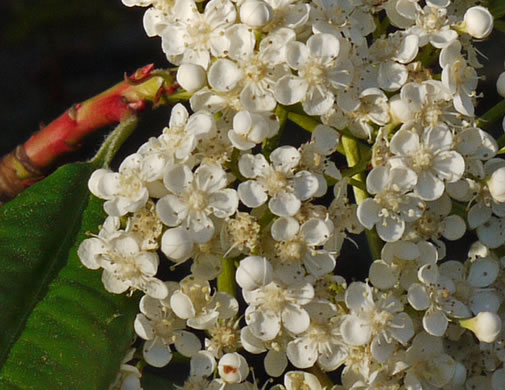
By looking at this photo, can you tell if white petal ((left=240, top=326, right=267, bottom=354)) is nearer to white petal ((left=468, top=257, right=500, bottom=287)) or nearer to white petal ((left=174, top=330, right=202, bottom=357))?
white petal ((left=174, top=330, right=202, bottom=357))

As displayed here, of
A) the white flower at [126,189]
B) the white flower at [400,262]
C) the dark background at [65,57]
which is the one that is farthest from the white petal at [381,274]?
the dark background at [65,57]

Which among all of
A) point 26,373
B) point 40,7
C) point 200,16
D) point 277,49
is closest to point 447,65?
point 277,49

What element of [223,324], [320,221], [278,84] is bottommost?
[223,324]

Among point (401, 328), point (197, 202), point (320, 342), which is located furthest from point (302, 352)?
point (197, 202)

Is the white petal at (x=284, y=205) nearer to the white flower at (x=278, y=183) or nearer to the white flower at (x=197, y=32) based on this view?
the white flower at (x=278, y=183)

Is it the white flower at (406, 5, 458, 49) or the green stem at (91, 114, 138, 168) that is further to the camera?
the green stem at (91, 114, 138, 168)

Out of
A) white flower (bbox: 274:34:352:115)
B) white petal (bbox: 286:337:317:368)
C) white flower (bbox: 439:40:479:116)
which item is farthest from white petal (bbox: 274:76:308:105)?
white petal (bbox: 286:337:317:368)

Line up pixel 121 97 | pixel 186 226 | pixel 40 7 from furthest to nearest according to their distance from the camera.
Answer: pixel 40 7, pixel 121 97, pixel 186 226

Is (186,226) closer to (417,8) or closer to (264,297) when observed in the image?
(264,297)

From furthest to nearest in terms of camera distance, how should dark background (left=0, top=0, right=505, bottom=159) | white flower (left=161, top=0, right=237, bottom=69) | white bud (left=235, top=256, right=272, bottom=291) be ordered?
dark background (left=0, top=0, right=505, bottom=159) < white flower (left=161, top=0, right=237, bottom=69) < white bud (left=235, top=256, right=272, bottom=291)

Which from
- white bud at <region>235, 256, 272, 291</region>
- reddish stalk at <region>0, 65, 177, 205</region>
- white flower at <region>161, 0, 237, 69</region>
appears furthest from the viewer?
reddish stalk at <region>0, 65, 177, 205</region>
